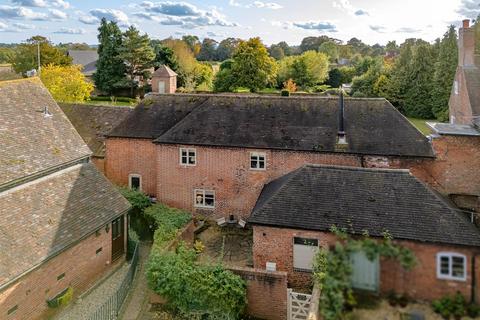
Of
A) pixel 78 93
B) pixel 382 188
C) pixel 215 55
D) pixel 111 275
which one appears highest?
pixel 215 55

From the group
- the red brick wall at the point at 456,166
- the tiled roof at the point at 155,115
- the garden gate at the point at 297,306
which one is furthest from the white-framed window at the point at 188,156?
the red brick wall at the point at 456,166

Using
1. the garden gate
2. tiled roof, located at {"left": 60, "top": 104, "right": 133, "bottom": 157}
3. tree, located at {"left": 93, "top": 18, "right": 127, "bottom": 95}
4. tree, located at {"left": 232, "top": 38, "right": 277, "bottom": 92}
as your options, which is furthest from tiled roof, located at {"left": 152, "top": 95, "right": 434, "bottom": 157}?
tree, located at {"left": 93, "top": 18, "right": 127, "bottom": 95}

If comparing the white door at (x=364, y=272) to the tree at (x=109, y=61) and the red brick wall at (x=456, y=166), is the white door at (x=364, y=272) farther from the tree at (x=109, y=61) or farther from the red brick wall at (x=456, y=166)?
the tree at (x=109, y=61)

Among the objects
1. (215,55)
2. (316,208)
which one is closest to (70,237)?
(316,208)

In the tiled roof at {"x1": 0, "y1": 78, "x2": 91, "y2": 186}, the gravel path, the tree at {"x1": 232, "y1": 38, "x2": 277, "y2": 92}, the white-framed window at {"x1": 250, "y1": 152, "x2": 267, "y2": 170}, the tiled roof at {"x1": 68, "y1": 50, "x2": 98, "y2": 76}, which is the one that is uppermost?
the tiled roof at {"x1": 68, "y1": 50, "x2": 98, "y2": 76}

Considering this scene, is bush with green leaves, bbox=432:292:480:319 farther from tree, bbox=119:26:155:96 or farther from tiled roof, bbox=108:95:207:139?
tree, bbox=119:26:155:96

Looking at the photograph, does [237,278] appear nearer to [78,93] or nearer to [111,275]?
[111,275]

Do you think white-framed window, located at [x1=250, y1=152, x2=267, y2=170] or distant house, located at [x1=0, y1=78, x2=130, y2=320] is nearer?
distant house, located at [x1=0, y1=78, x2=130, y2=320]
